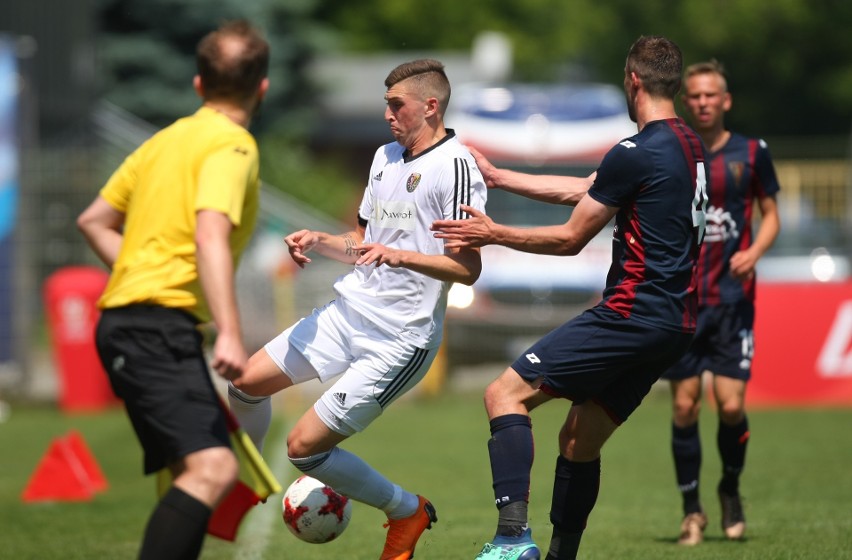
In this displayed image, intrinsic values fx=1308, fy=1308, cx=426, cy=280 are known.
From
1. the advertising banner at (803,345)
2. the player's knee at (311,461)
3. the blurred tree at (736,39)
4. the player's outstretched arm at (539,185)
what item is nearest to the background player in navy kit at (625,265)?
the player's outstretched arm at (539,185)

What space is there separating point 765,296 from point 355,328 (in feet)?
33.1

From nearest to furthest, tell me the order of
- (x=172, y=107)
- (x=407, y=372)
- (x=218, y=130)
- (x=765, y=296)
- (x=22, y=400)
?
(x=218, y=130)
(x=407, y=372)
(x=765, y=296)
(x=22, y=400)
(x=172, y=107)

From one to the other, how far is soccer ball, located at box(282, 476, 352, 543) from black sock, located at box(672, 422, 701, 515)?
222 cm

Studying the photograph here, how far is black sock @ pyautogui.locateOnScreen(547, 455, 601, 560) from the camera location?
6039 mm

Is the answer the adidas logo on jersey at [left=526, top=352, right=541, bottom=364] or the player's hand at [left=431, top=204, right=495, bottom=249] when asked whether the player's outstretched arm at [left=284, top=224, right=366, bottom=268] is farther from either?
the adidas logo on jersey at [left=526, top=352, right=541, bottom=364]

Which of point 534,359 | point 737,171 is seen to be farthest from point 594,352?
point 737,171

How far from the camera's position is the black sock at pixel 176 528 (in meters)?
4.82

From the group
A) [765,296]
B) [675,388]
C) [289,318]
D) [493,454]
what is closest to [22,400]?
[289,318]

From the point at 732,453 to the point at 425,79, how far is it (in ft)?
10.3

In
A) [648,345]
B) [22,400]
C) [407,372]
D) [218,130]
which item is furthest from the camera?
[22,400]

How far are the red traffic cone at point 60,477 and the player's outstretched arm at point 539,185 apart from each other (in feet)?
15.8

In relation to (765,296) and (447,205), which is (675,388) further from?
(765,296)

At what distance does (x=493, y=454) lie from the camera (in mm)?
5758

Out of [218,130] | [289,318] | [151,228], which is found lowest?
[289,318]
